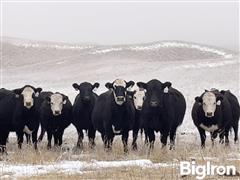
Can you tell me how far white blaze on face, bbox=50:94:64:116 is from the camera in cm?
1823

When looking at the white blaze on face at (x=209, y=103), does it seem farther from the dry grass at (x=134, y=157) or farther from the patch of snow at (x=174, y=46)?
the patch of snow at (x=174, y=46)

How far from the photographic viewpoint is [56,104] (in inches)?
727

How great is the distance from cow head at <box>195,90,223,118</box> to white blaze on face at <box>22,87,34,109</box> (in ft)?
16.7

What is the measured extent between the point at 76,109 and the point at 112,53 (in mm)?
32373

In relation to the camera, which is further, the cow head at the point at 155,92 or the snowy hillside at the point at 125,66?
the snowy hillside at the point at 125,66

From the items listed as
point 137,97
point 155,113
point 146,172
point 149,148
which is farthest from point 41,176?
point 137,97

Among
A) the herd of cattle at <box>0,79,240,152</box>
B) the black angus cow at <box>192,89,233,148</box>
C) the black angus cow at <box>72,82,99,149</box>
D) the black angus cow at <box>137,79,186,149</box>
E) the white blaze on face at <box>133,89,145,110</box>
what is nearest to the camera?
the black angus cow at <box>137,79,186,149</box>

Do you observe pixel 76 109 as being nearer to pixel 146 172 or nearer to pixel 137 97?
pixel 137 97

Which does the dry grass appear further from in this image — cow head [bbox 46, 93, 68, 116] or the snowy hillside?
the snowy hillside

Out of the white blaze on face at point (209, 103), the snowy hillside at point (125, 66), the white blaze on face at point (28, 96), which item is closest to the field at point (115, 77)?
the snowy hillside at point (125, 66)

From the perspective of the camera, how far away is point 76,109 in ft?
63.3

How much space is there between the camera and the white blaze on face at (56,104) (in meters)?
18.2

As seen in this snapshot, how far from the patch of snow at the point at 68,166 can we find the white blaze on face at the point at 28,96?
160 inches
